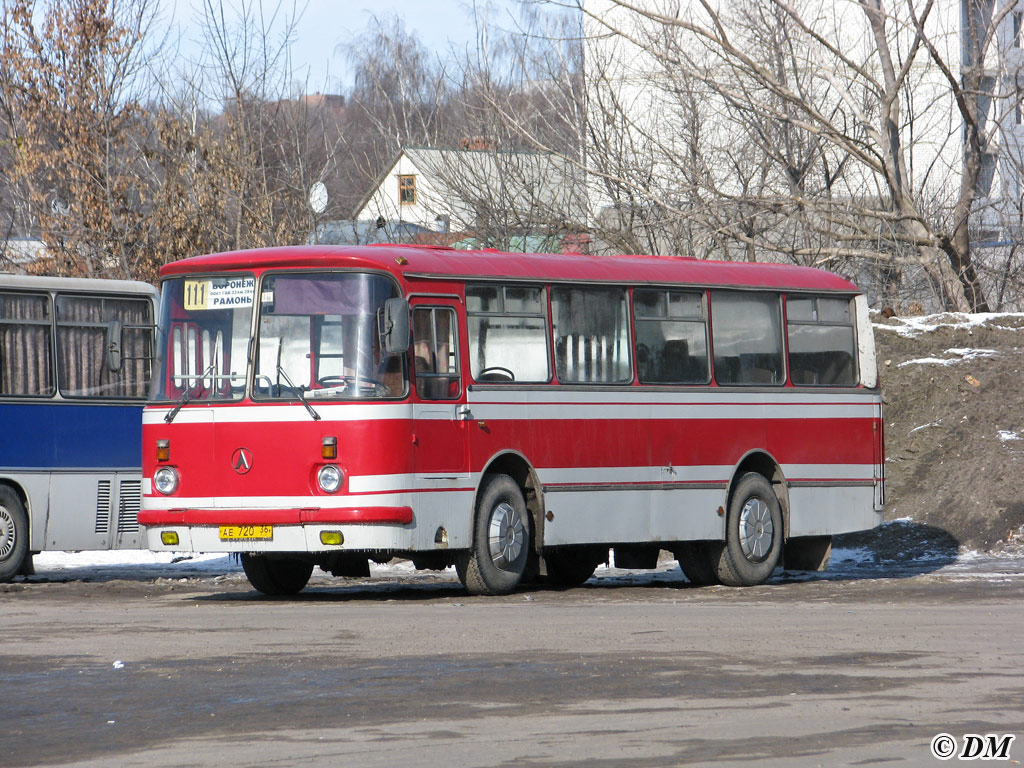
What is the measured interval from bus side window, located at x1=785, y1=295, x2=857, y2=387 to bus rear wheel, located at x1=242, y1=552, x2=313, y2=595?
534 centimetres

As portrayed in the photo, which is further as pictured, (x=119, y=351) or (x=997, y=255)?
(x=997, y=255)

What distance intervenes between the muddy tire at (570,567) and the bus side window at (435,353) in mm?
3228

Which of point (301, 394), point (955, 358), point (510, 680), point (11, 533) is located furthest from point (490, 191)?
point (510, 680)

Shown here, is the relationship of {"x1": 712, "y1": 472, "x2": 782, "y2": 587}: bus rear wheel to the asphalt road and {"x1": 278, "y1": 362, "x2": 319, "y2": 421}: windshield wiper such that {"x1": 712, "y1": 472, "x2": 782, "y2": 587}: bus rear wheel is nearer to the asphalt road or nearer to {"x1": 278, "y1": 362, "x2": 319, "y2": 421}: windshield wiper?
the asphalt road

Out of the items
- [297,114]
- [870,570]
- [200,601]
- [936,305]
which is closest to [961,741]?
[200,601]

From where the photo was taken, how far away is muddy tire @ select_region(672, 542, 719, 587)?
17.5 metres

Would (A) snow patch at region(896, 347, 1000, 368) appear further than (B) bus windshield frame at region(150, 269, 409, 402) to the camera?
Yes

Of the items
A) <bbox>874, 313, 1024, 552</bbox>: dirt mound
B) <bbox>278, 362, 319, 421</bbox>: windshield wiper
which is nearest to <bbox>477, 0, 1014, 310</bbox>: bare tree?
<bbox>874, 313, 1024, 552</bbox>: dirt mound

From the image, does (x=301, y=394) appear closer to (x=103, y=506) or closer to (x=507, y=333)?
(x=507, y=333)

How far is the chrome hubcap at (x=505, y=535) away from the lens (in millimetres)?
15258

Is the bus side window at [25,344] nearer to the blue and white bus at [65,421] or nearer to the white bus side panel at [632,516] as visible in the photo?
the blue and white bus at [65,421]

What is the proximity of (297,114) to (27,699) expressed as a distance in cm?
2514

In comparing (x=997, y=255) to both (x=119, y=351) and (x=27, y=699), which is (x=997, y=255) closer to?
(x=119, y=351)

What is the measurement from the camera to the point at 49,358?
63.1 ft
